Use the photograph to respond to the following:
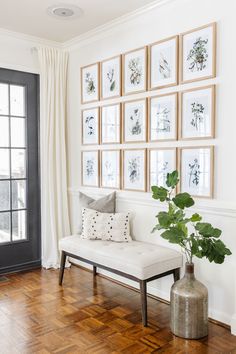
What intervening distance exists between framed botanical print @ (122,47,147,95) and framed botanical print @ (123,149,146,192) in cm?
59

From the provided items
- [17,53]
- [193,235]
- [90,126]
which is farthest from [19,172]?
[193,235]

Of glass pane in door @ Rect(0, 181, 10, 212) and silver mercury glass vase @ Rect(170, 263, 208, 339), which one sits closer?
silver mercury glass vase @ Rect(170, 263, 208, 339)

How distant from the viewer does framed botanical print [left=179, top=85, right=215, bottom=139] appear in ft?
8.96

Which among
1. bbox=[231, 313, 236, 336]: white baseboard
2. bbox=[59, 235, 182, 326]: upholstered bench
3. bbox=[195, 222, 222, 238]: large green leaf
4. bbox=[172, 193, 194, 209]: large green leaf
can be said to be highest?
bbox=[172, 193, 194, 209]: large green leaf

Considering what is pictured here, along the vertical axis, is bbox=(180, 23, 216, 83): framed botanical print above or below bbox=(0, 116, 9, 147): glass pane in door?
above

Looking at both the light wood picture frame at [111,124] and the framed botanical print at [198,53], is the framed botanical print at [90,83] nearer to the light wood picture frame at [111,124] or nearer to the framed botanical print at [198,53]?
the light wood picture frame at [111,124]

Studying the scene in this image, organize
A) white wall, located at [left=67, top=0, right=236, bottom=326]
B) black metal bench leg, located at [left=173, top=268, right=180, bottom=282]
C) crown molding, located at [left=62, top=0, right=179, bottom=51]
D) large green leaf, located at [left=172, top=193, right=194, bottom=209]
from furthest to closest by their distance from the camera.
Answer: crown molding, located at [left=62, top=0, right=179, bottom=51], black metal bench leg, located at [left=173, top=268, right=180, bottom=282], white wall, located at [left=67, top=0, right=236, bottom=326], large green leaf, located at [left=172, top=193, right=194, bottom=209]

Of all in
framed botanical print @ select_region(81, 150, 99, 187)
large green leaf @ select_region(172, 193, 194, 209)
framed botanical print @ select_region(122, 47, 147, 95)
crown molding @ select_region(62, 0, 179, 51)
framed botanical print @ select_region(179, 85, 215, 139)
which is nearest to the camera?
large green leaf @ select_region(172, 193, 194, 209)

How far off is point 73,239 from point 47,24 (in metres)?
2.19

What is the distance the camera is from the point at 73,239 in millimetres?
3422

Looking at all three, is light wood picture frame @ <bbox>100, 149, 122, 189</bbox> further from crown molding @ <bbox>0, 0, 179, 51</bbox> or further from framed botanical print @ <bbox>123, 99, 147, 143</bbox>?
crown molding @ <bbox>0, 0, 179, 51</bbox>

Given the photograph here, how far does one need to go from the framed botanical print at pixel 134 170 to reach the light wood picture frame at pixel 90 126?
20.3 inches

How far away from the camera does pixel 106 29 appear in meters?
3.64

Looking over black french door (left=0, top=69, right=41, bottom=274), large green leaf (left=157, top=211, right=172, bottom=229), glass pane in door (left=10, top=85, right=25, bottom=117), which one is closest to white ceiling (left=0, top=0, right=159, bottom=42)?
black french door (left=0, top=69, right=41, bottom=274)
